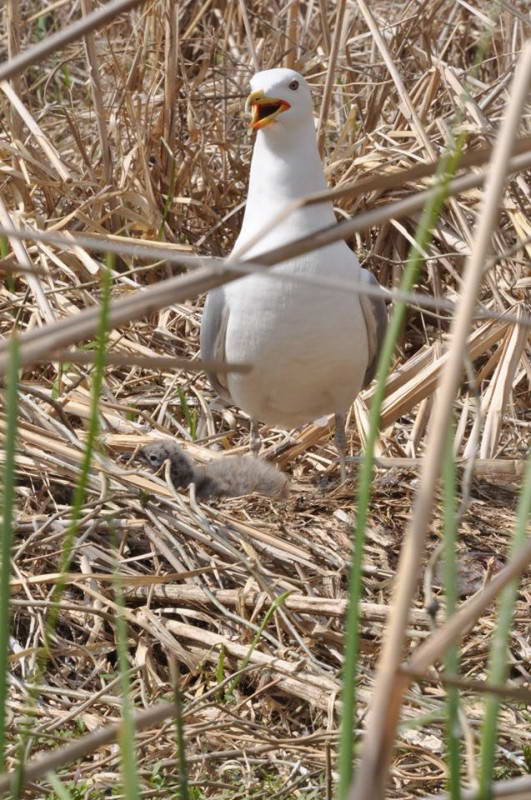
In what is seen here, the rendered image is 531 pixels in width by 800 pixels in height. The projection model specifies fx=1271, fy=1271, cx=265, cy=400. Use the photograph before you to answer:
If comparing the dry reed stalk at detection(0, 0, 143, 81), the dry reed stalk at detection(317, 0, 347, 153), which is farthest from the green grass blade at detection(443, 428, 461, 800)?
the dry reed stalk at detection(317, 0, 347, 153)

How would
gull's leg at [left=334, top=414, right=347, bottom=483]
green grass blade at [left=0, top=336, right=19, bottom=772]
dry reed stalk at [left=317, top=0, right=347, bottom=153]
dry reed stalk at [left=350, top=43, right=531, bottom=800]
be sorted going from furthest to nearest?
dry reed stalk at [left=317, top=0, right=347, bottom=153] → gull's leg at [left=334, top=414, right=347, bottom=483] → green grass blade at [left=0, top=336, right=19, bottom=772] → dry reed stalk at [left=350, top=43, right=531, bottom=800]

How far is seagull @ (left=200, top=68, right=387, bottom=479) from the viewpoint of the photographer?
318 centimetres

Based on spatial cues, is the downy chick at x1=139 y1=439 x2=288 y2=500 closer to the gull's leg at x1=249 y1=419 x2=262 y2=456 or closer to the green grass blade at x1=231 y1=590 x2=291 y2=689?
the gull's leg at x1=249 y1=419 x2=262 y2=456

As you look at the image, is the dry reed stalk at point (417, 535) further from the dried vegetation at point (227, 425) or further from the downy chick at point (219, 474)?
the downy chick at point (219, 474)

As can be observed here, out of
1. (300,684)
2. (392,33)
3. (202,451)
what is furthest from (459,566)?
(392,33)

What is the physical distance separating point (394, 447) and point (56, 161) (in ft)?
5.23

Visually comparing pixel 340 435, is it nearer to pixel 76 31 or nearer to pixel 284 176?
pixel 284 176

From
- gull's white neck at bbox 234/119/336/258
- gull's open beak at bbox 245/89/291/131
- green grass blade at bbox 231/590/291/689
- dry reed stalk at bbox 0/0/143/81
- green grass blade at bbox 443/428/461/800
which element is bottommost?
green grass blade at bbox 231/590/291/689

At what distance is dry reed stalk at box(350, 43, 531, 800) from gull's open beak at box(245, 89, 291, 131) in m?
2.19

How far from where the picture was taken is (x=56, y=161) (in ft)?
14.4

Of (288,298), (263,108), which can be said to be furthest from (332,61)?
(288,298)

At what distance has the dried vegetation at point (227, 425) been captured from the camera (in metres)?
2.46

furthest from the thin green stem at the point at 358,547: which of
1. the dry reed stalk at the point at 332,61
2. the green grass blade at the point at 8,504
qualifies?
the dry reed stalk at the point at 332,61

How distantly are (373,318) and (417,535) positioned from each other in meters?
2.45
